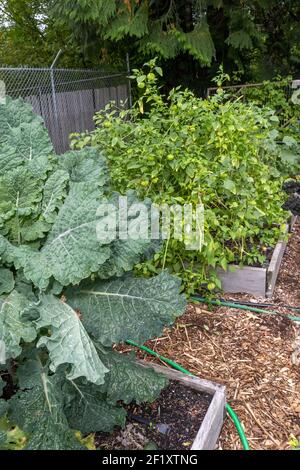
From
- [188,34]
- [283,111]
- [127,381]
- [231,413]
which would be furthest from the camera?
[188,34]

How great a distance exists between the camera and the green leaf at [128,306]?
1456 mm

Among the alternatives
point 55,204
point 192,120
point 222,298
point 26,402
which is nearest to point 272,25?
point 192,120

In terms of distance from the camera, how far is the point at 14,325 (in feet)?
4.48

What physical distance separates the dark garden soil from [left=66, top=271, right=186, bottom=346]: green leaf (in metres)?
0.58

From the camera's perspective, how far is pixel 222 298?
3010mm

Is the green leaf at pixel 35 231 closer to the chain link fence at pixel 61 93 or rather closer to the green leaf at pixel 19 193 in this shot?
the green leaf at pixel 19 193

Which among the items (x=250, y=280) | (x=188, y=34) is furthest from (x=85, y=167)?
(x=188, y=34)

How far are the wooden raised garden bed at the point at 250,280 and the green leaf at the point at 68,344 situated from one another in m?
1.86

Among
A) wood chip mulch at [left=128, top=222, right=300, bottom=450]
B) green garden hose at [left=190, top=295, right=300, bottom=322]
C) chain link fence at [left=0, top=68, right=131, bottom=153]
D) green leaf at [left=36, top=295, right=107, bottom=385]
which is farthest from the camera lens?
chain link fence at [left=0, top=68, right=131, bottom=153]

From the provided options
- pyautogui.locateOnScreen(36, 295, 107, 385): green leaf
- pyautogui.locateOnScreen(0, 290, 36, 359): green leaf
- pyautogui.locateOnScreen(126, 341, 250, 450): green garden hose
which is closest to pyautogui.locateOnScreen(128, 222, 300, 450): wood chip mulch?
pyautogui.locateOnScreen(126, 341, 250, 450): green garden hose

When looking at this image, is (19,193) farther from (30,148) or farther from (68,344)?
(68,344)

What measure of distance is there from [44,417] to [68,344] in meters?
0.44

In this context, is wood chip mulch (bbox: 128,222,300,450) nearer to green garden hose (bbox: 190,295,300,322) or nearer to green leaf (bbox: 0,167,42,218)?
green garden hose (bbox: 190,295,300,322)

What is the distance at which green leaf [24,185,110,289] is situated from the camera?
1.37 m
